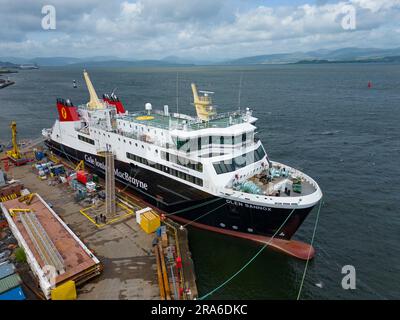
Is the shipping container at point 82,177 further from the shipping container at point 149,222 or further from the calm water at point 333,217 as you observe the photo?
the calm water at point 333,217

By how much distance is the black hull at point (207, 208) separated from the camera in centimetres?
1848

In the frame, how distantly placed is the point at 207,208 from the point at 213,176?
Result: 8.58 feet

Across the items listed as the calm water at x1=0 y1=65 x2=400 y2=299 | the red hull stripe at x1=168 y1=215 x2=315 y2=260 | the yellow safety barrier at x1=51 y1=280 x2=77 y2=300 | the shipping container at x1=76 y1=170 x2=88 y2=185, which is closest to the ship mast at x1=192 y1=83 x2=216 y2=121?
the calm water at x1=0 y1=65 x2=400 y2=299

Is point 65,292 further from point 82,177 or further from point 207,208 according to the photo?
point 82,177

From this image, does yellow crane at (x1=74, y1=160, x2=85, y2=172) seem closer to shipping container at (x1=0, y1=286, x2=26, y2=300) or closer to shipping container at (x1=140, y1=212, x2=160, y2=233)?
shipping container at (x1=140, y1=212, x2=160, y2=233)

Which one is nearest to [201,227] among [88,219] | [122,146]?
[88,219]

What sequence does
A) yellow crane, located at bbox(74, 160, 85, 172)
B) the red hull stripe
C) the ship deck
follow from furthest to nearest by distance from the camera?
yellow crane, located at bbox(74, 160, 85, 172)
the ship deck
the red hull stripe

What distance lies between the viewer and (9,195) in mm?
24047

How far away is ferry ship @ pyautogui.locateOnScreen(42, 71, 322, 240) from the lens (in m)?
18.6

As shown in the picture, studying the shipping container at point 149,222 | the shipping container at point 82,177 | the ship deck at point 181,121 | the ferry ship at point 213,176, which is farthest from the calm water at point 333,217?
the shipping container at point 82,177
